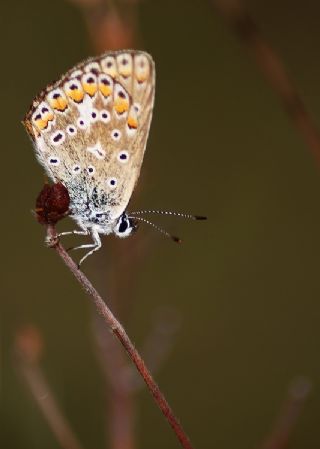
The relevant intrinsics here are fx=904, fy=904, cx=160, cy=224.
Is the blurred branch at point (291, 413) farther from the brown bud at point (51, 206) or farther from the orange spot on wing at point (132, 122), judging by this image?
the orange spot on wing at point (132, 122)

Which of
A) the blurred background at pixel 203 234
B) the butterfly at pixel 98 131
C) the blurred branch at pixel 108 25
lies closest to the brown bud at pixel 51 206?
Answer: the butterfly at pixel 98 131

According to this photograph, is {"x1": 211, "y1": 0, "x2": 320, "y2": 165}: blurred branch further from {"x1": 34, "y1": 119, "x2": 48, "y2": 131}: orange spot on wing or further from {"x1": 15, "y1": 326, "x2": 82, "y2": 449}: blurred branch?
{"x1": 15, "y1": 326, "x2": 82, "y2": 449}: blurred branch

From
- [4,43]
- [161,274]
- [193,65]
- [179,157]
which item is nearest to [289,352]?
[161,274]

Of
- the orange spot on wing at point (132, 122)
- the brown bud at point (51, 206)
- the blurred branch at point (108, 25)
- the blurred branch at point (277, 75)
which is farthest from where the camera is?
the blurred branch at point (108, 25)

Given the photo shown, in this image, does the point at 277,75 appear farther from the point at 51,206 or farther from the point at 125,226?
the point at 51,206

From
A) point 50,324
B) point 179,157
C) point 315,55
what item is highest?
point 315,55

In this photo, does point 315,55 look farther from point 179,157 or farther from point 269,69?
point 269,69
